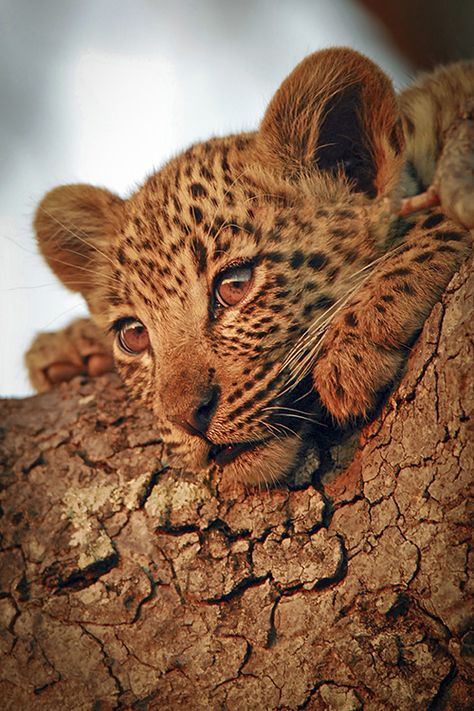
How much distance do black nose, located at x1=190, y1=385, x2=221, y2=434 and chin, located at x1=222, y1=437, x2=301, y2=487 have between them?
22 cm

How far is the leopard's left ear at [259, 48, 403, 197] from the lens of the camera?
12.1 feet

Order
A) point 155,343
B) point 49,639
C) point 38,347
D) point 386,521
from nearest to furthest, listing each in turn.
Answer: point 386,521
point 49,639
point 155,343
point 38,347

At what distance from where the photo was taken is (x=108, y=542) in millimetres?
3461

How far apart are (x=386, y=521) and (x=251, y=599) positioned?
0.66m

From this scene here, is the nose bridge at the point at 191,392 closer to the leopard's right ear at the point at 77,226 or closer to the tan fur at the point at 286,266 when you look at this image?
the tan fur at the point at 286,266

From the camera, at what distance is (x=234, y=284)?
149 inches

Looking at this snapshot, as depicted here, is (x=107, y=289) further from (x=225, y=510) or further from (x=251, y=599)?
(x=251, y=599)

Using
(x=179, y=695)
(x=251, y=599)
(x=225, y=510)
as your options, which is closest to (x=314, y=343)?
(x=225, y=510)

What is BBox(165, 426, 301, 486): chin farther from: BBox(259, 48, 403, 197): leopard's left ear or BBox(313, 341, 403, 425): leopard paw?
BBox(259, 48, 403, 197): leopard's left ear

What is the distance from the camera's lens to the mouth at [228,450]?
3.47 m

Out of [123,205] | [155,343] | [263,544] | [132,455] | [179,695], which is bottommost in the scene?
[179,695]

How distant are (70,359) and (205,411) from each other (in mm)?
1733

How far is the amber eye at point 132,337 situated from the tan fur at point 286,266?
1.4 inches

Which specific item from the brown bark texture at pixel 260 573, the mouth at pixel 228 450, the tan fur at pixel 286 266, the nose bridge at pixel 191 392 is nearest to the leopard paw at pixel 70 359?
the tan fur at pixel 286 266
